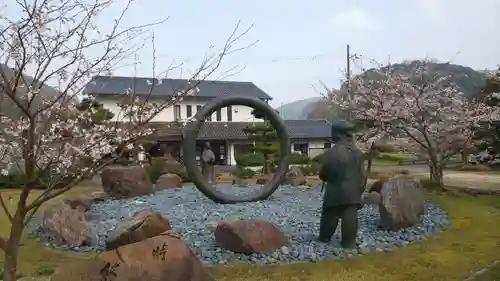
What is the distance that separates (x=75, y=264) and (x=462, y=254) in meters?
6.14

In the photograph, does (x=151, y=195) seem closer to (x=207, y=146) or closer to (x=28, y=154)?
(x=207, y=146)

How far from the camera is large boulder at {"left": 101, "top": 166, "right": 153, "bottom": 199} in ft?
46.2

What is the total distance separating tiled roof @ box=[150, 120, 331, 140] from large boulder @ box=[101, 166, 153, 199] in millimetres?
14902

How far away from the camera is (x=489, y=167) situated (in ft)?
93.6

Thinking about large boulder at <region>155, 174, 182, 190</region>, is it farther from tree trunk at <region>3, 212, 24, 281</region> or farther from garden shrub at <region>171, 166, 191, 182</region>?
tree trunk at <region>3, 212, 24, 281</region>

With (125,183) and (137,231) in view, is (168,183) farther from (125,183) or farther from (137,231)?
(137,231)

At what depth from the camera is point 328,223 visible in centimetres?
814

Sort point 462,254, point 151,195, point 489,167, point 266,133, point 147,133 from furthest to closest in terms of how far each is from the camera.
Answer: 1. point 489,167
2. point 266,133
3. point 151,195
4. point 462,254
5. point 147,133

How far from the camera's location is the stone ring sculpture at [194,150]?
37.6ft

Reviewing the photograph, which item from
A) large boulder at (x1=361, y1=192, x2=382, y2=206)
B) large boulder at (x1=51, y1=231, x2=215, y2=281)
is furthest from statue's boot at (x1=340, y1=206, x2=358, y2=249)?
large boulder at (x1=361, y1=192, x2=382, y2=206)

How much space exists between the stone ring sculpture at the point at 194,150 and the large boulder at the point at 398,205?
3.48 m

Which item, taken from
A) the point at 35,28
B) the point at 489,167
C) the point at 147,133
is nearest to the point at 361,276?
the point at 147,133

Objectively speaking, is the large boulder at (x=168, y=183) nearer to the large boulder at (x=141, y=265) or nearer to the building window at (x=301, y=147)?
the large boulder at (x=141, y=265)

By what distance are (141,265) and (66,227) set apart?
5.25 m
